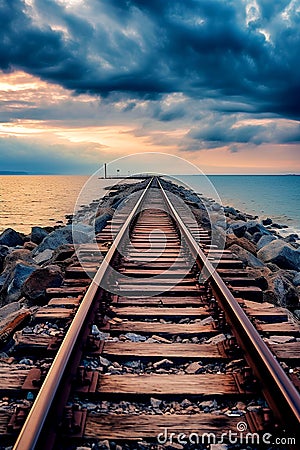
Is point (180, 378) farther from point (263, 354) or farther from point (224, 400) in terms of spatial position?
point (263, 354)

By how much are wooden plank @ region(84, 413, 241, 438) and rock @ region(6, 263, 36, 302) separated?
3.94 metres

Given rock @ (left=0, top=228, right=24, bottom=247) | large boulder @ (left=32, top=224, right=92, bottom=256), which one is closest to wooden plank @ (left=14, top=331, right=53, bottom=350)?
large boulder @ (left=32, top=224, right=92, bottom=256)

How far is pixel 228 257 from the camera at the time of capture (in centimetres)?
643

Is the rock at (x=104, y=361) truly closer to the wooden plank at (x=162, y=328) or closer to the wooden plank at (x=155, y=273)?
the wooden plank at (x=162, y=328)

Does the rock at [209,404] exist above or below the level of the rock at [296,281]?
above

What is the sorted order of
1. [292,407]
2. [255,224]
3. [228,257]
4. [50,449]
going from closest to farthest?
[50,449] → [292,407] → [228,257] → [255,224]

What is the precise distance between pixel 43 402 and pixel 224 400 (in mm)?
1112

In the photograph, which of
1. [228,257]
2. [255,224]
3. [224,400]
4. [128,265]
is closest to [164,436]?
[224,400]

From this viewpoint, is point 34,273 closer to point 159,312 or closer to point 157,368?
point 159,312

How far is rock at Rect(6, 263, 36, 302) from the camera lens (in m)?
6.34

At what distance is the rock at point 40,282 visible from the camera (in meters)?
4.86

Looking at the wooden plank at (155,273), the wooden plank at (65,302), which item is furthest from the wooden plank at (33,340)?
the wooden plank at (155,273)

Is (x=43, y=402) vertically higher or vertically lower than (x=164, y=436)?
higher

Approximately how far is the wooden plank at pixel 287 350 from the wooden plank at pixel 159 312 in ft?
3.01
